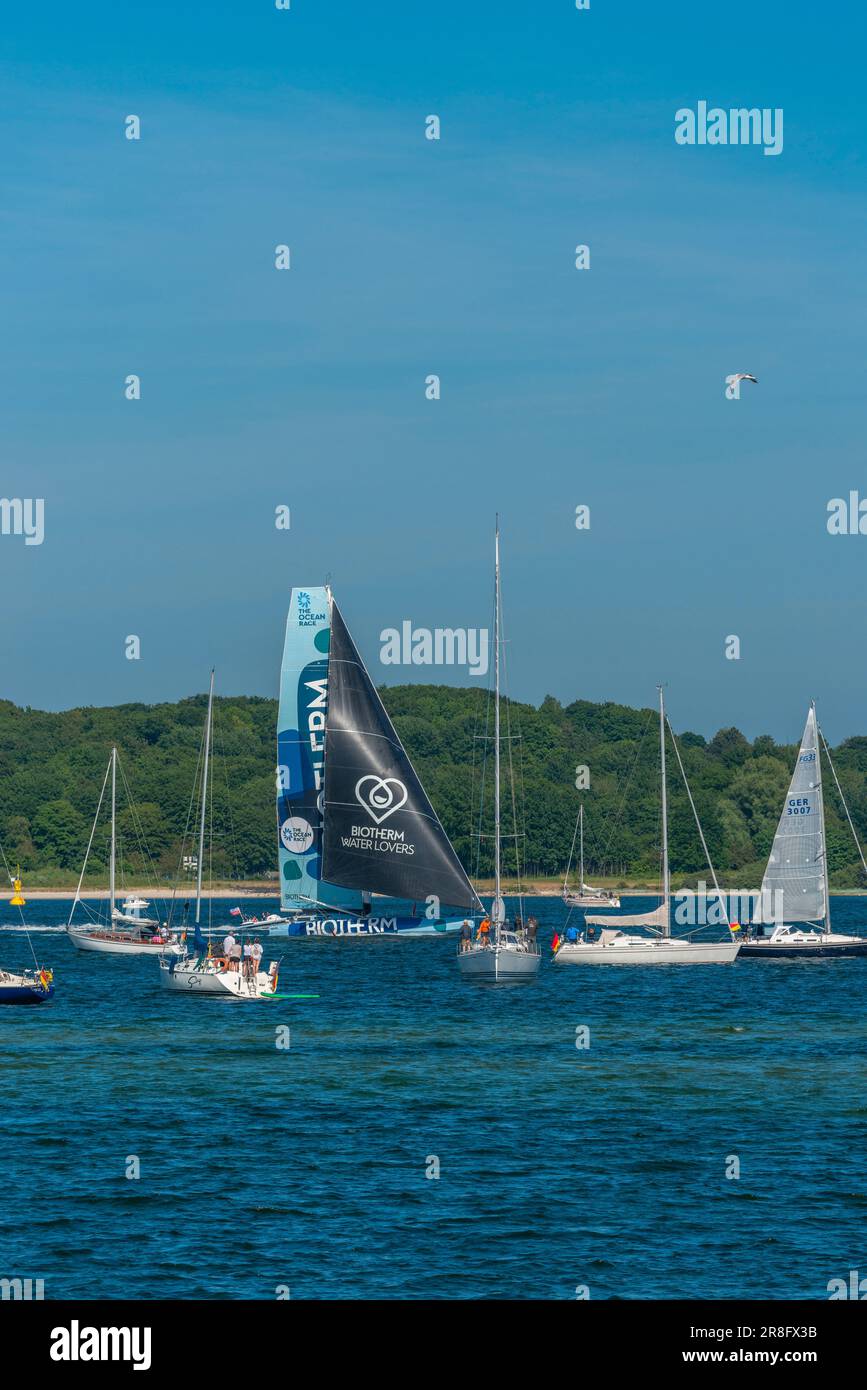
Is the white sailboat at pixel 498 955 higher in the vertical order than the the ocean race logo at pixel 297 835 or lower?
lower

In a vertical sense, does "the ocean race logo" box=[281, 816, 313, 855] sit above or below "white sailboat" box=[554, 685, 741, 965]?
above

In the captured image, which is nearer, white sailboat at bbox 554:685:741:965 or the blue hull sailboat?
the blue hull sailboat

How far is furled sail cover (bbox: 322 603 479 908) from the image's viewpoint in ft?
272

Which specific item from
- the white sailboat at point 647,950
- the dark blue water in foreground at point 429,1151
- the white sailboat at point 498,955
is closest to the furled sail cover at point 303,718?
the white sailboat at point 647,950

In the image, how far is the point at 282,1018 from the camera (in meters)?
57.3

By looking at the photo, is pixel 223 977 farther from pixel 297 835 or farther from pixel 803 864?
pixel 297 835

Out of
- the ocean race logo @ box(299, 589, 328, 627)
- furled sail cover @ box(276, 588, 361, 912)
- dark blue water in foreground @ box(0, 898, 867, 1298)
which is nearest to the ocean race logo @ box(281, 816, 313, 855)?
furled sail cover @ box(276, 588, 361, 912)

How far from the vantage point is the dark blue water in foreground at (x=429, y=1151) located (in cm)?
2397

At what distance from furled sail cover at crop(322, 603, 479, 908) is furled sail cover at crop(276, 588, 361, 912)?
13243 millimetres

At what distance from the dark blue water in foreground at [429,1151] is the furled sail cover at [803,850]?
2473 centimetres
